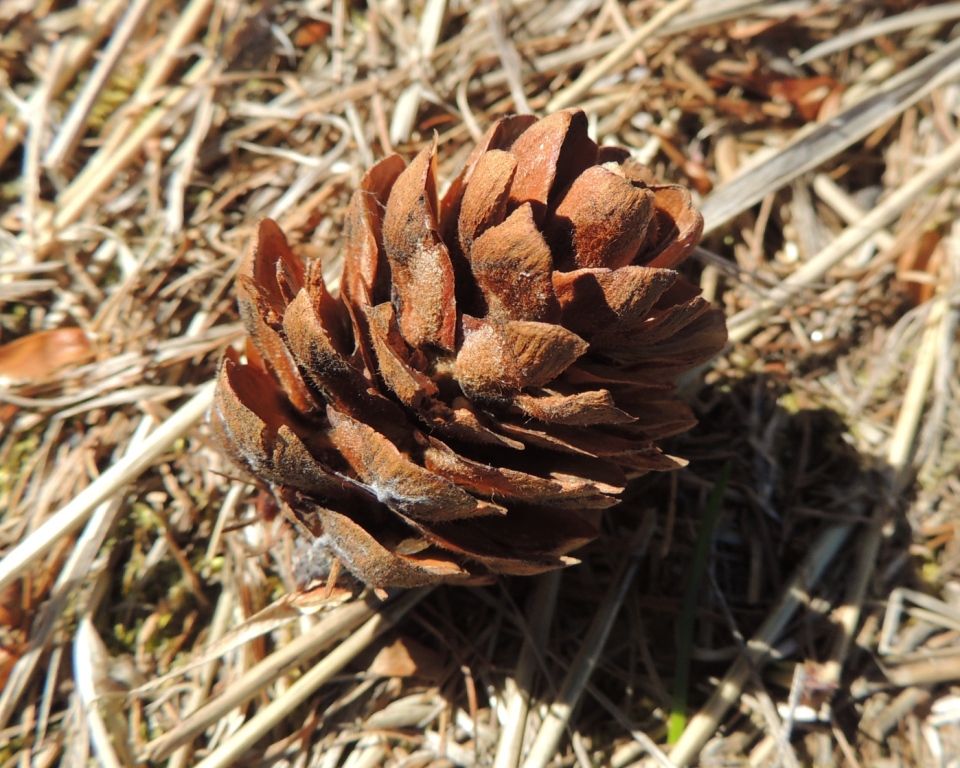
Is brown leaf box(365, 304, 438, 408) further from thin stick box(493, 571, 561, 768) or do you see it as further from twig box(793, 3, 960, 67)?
twig box(793, 3, 960, 67)

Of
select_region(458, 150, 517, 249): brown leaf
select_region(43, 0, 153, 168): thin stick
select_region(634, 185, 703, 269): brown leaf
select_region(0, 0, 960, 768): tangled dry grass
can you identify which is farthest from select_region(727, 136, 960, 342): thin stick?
select_region(43, 0, 153, 168): thin stick

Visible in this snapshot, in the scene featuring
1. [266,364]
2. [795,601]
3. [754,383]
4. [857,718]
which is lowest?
[857,718]

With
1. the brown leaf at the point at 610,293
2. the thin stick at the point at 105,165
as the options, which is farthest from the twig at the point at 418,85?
the brown leaf at the point at 610,293

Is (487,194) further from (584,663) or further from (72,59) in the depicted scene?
(72,59)

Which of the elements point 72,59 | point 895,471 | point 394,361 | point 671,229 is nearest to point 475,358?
point 394,361

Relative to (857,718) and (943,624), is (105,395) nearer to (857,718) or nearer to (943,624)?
(857,718)

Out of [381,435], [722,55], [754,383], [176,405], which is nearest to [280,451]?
[381,435]

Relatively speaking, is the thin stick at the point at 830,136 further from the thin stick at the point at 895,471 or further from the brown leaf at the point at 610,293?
the brown leaf at the point at 610,293
